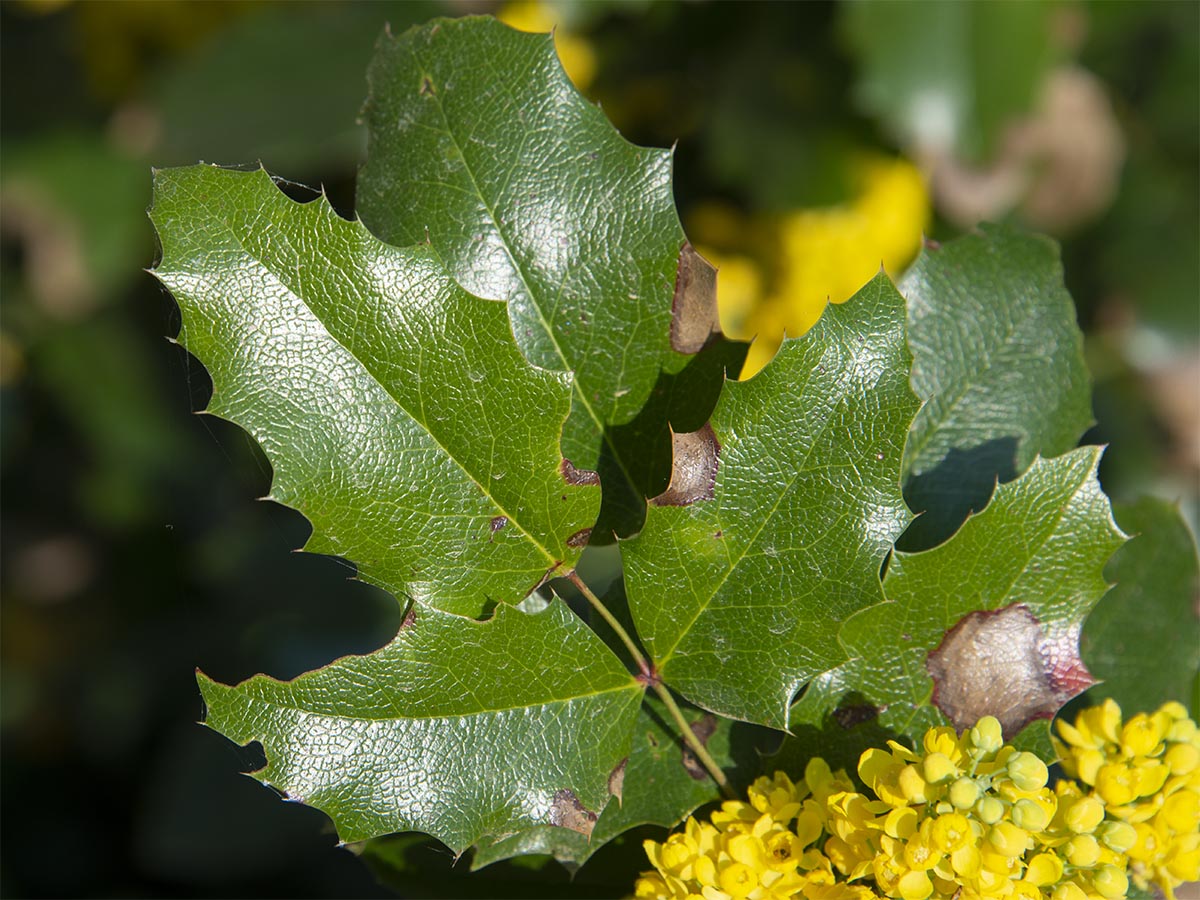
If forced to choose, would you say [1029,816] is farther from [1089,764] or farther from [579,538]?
[579,538]

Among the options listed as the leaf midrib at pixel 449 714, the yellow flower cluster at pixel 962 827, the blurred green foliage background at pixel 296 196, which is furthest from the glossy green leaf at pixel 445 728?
the blurred green foliage background at pixel 296 196

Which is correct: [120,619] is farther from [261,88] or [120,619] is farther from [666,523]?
[666,523]

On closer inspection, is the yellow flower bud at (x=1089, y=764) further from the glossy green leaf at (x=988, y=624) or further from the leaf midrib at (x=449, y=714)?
the leaf midrib at (x=449, y=714)

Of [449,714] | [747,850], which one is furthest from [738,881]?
[449,714]

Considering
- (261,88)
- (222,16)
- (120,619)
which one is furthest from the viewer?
(120,619)

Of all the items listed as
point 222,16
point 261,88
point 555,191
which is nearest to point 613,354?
point 555,191

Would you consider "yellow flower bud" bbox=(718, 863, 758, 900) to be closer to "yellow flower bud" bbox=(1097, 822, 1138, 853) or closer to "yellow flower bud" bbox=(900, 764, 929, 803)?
"yellow flower bud" bbox=(900, 764, 929, 803)
